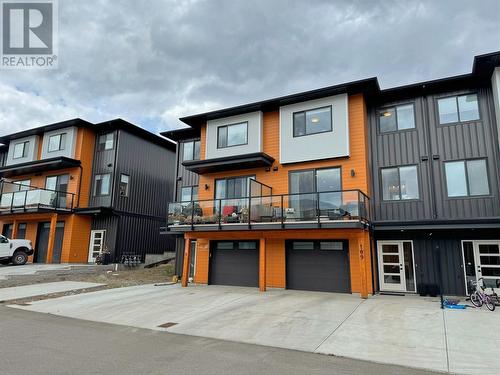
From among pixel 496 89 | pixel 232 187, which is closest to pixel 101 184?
pixel 232 187

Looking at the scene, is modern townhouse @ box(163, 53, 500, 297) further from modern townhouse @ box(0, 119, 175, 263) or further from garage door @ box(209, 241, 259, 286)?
modern townhouse @ box(0, 119, 175, 263)

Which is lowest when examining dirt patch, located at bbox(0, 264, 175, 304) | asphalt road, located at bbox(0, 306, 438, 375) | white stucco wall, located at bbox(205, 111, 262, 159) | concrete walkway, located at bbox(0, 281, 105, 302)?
asphalt road, located at bbox(0, 306, 438, 375)

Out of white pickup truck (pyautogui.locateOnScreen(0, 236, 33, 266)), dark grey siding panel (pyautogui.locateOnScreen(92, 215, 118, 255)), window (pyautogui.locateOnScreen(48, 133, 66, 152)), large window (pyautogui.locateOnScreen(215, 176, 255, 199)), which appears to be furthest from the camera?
window (pyautogui.locateOnScreen(48, 133, 66, 152))

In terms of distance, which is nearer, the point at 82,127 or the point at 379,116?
the point at 379,116

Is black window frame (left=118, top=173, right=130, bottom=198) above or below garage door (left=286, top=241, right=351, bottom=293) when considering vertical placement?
above

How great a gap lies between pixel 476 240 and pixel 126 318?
12098 mm

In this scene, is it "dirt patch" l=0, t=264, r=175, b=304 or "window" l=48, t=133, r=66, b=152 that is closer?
"dirt patch" l=0, t=264, r=175, b=304

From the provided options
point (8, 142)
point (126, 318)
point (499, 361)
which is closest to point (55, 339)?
point (126, 318)

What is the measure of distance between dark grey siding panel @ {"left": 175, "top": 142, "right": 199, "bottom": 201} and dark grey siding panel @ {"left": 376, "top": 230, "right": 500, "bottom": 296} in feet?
36.5

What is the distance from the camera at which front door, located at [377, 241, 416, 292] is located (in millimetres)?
12984

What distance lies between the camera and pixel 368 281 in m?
12.6

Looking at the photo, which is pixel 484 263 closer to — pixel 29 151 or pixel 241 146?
pixel 241 146

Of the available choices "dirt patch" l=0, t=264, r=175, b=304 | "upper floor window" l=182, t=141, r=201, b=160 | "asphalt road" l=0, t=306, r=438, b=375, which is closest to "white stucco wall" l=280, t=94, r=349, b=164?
"upper floor window" l=182, t=141, r=201, b=160

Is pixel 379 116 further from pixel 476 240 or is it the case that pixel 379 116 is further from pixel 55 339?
pixel 55 339
